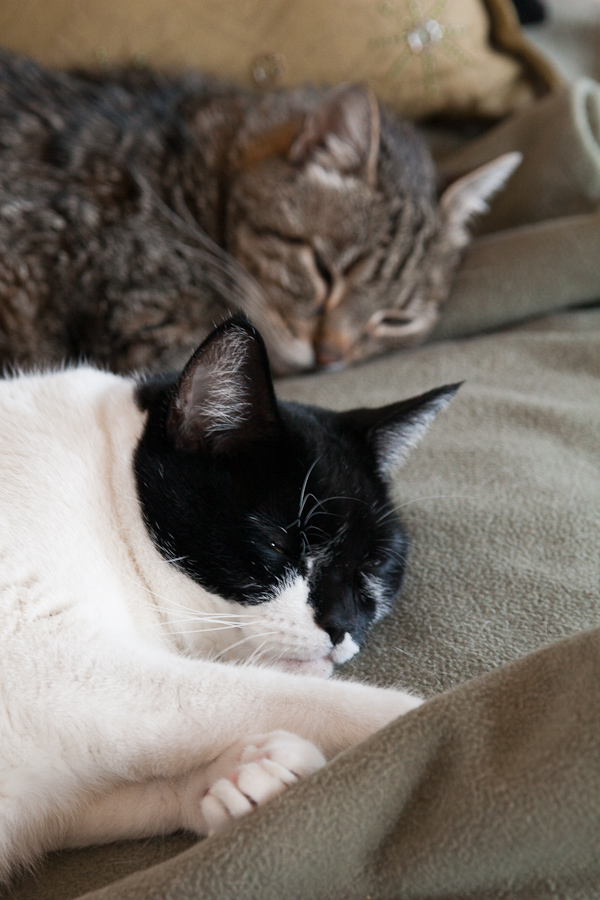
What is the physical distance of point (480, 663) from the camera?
0.81 meters

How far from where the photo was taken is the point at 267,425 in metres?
0.83

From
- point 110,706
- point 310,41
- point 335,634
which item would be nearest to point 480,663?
point 335,634

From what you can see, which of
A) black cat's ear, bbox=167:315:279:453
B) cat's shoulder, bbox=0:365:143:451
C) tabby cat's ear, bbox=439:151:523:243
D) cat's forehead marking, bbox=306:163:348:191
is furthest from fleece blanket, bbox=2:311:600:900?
tabby cat's ear, bbox=439:151:523:243

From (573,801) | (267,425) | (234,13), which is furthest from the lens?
(234,13)

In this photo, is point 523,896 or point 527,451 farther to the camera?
point 527,451

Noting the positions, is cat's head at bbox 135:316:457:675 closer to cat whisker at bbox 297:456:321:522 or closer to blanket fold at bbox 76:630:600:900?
cat whisker at bbox 297:456:321:522

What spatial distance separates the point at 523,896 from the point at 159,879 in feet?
0.86

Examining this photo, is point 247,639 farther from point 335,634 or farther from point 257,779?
point 257,779

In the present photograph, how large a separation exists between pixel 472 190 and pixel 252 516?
129 cm

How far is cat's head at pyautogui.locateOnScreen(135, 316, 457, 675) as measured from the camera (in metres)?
0.80

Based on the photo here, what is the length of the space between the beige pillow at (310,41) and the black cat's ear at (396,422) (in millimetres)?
1298

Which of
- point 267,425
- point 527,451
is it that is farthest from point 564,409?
point 267,425

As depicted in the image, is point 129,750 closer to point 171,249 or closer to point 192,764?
point 192,764

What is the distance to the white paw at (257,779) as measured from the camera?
0.59 m
